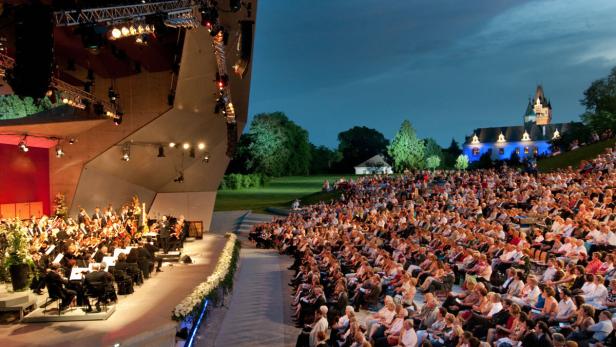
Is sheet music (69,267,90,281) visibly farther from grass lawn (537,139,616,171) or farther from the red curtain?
grass lawn (537,139,616,171)

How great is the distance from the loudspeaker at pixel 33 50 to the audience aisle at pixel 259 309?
18.4 ft

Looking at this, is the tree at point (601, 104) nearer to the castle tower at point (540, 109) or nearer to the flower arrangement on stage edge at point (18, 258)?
the flower arrangement on stage edge at point (18, 258)

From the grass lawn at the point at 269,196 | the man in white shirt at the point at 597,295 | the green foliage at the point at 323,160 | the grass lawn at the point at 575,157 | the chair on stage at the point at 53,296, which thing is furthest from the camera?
the green foliage at the point at 323,160

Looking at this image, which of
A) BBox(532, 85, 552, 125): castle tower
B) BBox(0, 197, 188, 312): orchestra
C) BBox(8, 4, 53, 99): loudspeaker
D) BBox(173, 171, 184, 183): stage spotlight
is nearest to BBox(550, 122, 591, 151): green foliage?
BBox(173, 171, 184, 183): stage spotlight

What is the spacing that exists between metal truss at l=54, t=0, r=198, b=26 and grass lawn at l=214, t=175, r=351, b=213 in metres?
31.2

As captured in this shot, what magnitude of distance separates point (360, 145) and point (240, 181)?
167 ft

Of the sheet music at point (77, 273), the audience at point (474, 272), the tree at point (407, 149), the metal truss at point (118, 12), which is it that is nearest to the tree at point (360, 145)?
the tree at point (407, 149)

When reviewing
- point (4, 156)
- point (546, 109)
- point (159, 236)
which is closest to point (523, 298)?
point (159, 236)

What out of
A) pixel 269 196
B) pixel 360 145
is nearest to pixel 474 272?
pixel 269 196

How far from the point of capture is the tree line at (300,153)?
6862 centimetres

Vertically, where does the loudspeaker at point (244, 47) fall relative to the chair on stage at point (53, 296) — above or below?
above

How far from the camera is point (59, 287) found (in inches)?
427

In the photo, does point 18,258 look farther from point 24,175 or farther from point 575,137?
point 575,137

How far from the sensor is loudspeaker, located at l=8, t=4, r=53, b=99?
8.61m
